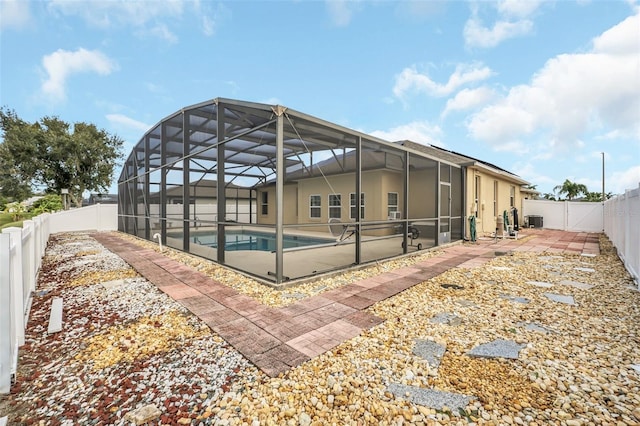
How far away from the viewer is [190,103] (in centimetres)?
682

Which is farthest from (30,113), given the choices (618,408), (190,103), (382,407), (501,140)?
(501,140)

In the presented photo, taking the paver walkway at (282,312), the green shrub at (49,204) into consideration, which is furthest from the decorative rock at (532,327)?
the green shrub at (49,204)

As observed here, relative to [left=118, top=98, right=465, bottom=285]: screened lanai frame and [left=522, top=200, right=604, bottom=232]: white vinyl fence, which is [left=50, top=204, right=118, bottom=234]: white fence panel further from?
[left=522, top=200, right=604, bottom=232]: white vinyl fence

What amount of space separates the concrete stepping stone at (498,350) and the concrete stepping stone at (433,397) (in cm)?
66

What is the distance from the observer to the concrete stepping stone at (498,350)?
7.48ft

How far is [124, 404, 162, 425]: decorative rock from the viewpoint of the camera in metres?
1.61

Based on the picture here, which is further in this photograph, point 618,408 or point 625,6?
point 625,6

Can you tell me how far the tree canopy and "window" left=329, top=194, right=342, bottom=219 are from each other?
53.9 feet

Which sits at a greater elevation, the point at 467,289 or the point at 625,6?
the point at 625,6

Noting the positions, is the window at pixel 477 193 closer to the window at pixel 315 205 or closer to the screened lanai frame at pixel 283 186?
the screened lanai frame at pixel 283 186

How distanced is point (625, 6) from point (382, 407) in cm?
1072

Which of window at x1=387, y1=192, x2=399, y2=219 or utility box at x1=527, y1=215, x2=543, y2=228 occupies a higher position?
window at x1=387, y1=192, x2=399, y2=219

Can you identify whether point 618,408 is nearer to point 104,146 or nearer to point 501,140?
point 501,140

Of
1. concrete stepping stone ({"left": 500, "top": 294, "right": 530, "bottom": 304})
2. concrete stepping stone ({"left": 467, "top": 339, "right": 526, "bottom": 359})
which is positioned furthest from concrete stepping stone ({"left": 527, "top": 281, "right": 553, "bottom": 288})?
concrete stepping stone ({"left": 467, "top": 339, "right": 526, "bottom": 359})
